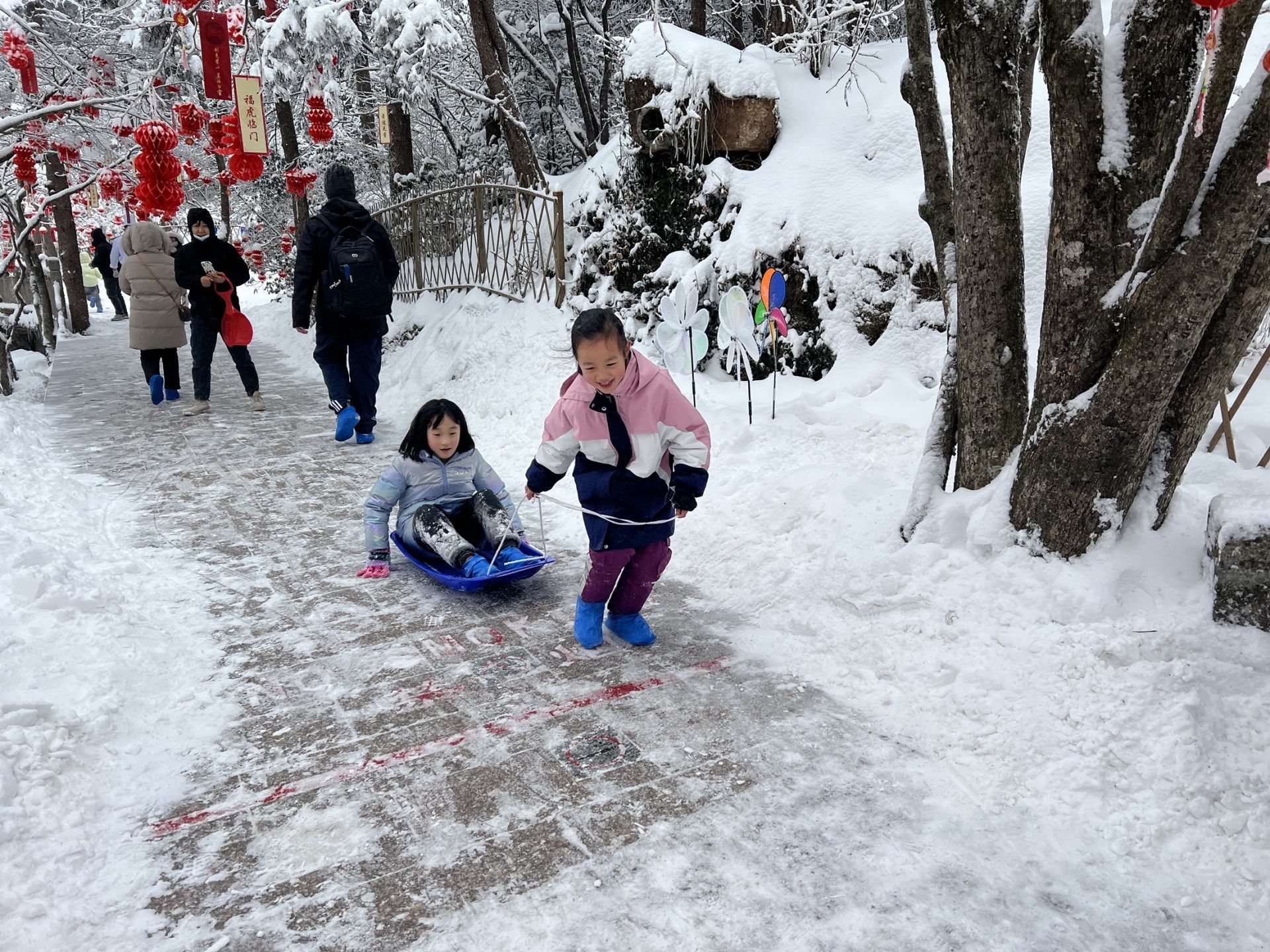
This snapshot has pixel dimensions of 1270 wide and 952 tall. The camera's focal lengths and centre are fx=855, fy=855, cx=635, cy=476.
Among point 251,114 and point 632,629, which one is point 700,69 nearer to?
point 251,114

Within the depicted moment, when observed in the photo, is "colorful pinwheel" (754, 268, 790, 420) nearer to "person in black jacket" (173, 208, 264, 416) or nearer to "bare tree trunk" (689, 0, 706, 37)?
"person in black jacket" (173, 208, 264, 416)

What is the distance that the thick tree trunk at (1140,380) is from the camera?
2.68 metres

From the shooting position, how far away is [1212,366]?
2.95 meters

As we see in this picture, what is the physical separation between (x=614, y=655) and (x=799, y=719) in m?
0.84

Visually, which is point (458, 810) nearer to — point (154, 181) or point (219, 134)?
point (154, 181)

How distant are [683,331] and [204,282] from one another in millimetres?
4250

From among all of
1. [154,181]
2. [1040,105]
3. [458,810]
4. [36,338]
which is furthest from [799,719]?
[36,338]

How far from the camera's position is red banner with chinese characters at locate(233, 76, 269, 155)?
7.78 m

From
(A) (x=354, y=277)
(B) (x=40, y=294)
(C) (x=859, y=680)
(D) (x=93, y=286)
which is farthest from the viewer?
(D) (x=93, y=286)

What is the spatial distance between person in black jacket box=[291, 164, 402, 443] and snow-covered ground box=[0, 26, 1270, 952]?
183cm

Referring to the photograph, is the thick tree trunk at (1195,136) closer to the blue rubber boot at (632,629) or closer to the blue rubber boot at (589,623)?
the blue rubber boot at (632,629)

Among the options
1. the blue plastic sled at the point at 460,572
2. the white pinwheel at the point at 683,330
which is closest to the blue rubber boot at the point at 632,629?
the blue plastic sled at the point at 460,572

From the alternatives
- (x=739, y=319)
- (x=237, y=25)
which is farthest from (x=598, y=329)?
(x=237, y=25)

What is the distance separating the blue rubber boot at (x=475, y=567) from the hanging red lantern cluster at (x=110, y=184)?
924cm
